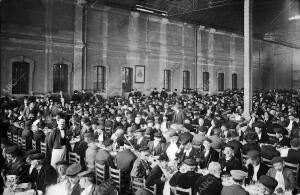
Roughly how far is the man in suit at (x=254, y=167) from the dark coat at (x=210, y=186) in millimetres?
1332

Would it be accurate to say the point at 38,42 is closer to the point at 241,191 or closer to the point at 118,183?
the point at 118,183

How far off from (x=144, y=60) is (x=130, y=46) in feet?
5.57

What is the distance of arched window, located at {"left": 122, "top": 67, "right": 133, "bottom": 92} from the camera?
74.6ft

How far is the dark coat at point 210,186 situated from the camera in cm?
478

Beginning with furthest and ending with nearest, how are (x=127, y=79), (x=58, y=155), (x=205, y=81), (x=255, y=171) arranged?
(x=205, y=81) → (x=127, y=79) → (x=58, y=155) → (x=255, y=171)

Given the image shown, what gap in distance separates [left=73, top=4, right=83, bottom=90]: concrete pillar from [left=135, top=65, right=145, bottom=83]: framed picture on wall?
495cm

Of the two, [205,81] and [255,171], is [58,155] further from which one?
[205,81]

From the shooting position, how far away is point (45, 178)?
215 inches

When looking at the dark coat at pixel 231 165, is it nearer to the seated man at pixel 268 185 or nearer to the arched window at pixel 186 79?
the seated man at pixel 268 185

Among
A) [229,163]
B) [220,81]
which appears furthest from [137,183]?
[220,81]

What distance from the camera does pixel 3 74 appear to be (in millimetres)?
16859

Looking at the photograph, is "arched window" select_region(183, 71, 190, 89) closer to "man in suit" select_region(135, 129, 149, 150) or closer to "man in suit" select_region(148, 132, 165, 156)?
"man in suit" select_region(135, 129, 149, 150)

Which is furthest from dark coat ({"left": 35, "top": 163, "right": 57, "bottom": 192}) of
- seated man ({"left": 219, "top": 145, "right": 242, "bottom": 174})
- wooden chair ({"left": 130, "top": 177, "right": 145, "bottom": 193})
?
seated man ({"left": 219, "top": 145, "right": 242, "bottom": 174})

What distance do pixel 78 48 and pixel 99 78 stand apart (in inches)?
104
